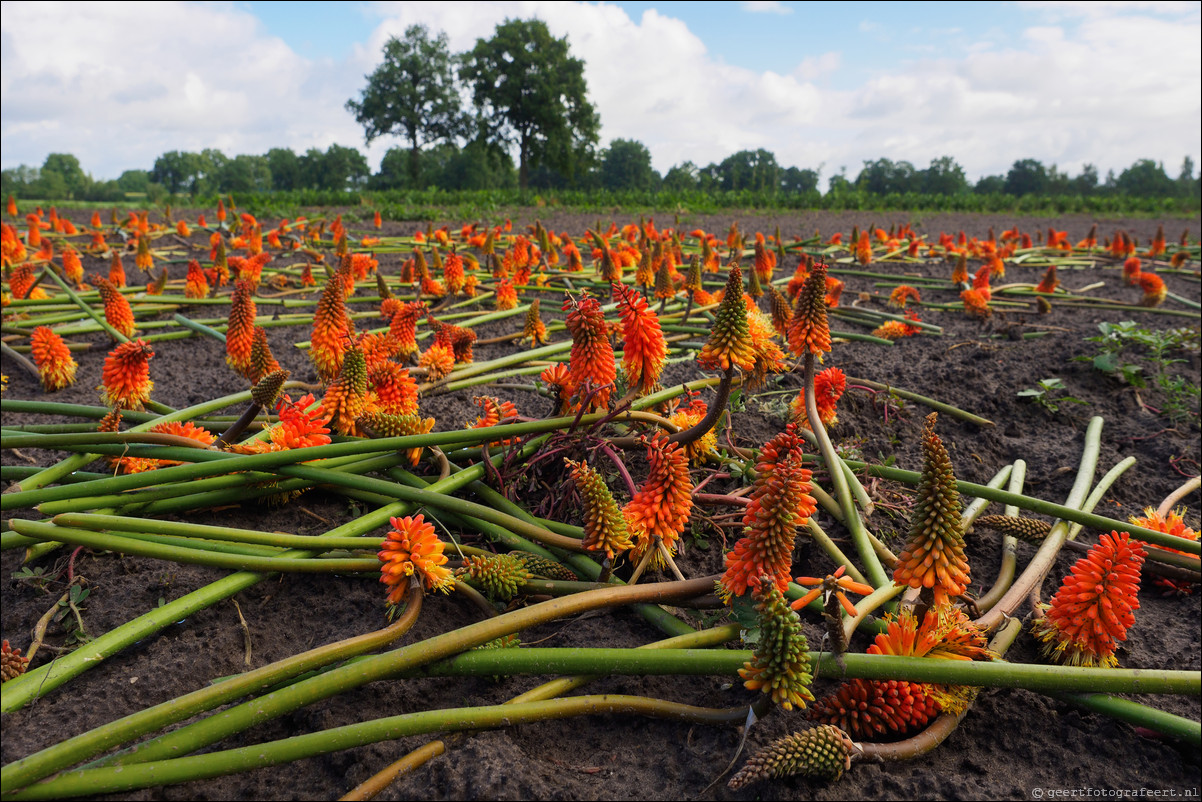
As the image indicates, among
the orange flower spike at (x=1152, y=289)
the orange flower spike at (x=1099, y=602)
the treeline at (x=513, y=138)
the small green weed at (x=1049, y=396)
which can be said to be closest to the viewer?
the orange flower spike at (x=1099, y=602)

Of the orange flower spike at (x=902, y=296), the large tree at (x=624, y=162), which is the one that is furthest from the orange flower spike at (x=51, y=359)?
the large tree at (x=624, y=162)

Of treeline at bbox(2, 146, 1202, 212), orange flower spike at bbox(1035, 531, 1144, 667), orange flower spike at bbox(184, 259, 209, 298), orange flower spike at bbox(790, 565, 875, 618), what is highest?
treeline at bbox(2, 146, 1202, 212)

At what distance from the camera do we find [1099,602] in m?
1.72

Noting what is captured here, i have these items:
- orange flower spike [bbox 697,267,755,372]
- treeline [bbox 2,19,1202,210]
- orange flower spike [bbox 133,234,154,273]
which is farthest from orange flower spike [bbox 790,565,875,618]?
treeline [bbox 2,19,1202,210]

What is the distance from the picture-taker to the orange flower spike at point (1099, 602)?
169 centimetres

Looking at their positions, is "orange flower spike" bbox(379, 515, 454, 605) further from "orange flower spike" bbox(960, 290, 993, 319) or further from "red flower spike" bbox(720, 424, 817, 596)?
"orange flower spike" bbox(960, 290, 993, 319)

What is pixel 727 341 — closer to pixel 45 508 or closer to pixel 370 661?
pixel 370 661

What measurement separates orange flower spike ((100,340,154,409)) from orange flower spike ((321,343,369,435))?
31.7 inches

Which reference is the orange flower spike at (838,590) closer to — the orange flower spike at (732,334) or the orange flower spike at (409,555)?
the orange flower spike at (732,334)

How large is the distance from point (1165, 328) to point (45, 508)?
8559mm

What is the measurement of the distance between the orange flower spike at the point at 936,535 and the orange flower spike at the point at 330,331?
2365 millimetres

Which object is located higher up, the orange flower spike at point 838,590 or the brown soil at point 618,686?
the orange flower spike at point 838,590

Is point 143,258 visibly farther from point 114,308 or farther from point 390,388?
point 390,388

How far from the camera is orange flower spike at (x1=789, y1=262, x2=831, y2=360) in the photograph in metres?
2.38
